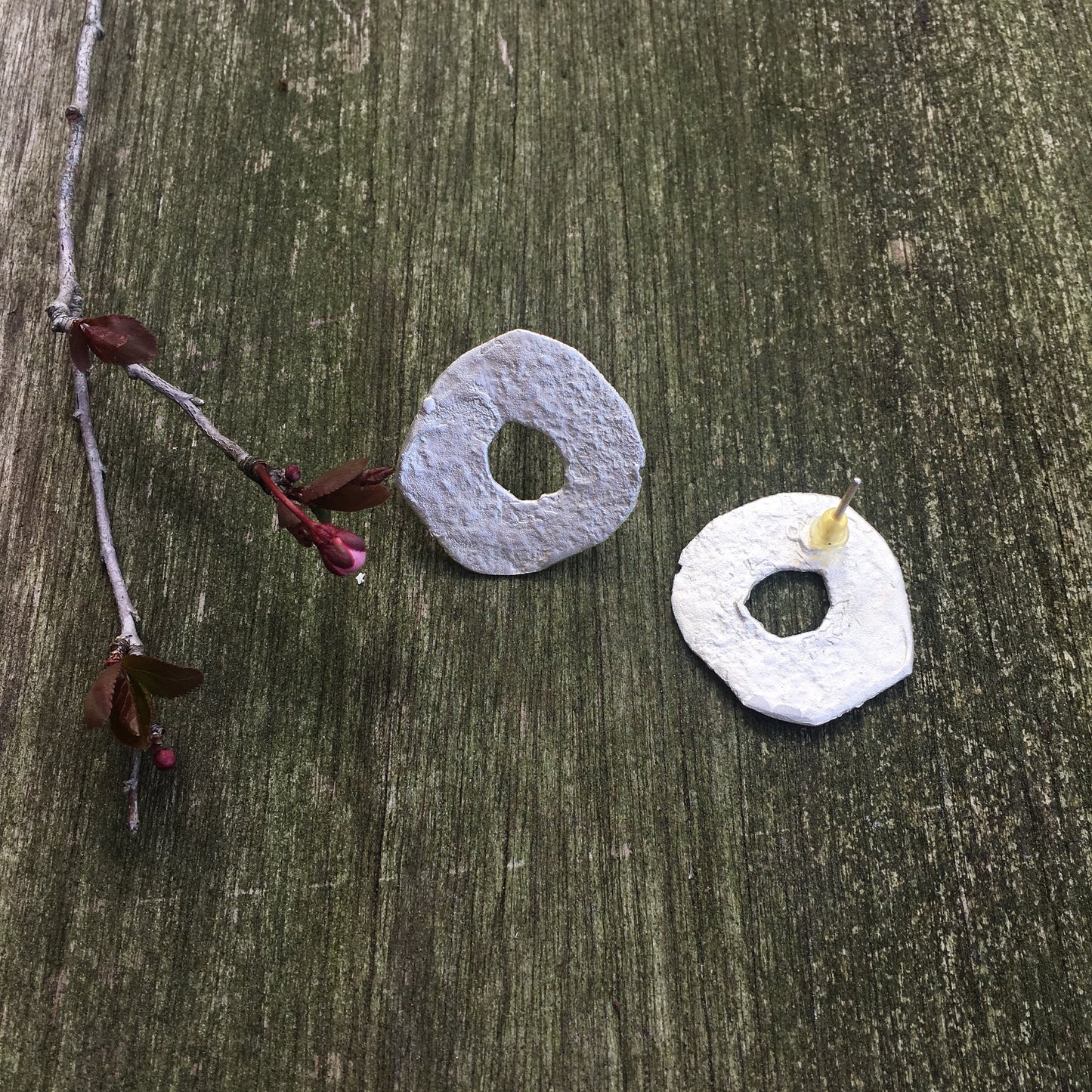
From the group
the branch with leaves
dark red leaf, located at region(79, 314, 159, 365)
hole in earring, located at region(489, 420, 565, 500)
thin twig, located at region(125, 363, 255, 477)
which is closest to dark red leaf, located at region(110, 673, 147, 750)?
the branch with leaves

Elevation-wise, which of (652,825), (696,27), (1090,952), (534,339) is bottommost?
(1090,952)

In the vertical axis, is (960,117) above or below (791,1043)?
above

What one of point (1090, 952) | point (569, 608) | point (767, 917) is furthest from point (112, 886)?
point (1090, 952)

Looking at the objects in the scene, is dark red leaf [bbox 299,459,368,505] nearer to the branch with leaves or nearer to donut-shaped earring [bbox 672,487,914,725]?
the branch with leaves

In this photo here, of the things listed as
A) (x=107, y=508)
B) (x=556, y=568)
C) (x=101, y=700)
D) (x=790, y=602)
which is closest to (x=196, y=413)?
(x=107, y=508)

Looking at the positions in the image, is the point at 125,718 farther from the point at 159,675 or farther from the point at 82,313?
the point at 82,313

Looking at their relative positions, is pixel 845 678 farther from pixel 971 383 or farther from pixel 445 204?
pixel 445 204

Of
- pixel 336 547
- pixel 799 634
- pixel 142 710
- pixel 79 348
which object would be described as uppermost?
pixel 79 348
